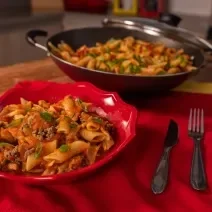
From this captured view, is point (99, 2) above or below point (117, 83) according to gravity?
below

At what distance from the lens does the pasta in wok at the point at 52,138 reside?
685 mm

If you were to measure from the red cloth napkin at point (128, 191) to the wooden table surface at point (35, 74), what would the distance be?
0.46 meters

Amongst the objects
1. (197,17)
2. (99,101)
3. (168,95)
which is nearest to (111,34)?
(168,95)

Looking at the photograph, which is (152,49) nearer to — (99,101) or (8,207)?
(99,101)

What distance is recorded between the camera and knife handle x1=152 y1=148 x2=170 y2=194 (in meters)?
0.70

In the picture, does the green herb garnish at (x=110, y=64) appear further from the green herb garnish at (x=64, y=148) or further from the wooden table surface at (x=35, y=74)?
the green herb garnish at (x=64, y=148)

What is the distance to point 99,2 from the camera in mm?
2705

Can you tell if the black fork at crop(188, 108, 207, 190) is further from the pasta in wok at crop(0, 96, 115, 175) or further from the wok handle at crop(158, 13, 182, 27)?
the wok handle at crop(158, 13, 182, 27)

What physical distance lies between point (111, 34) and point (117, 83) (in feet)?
1.47

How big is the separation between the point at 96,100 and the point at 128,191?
283mm

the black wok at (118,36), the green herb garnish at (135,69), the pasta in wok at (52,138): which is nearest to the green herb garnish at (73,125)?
the pasta in wok at (52,138)

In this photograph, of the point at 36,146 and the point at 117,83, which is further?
the point at 117,83

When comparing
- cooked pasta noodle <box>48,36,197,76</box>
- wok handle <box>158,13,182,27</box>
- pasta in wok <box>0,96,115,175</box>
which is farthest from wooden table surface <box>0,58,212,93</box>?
pasta in wok <box>0,96,115,175</box>

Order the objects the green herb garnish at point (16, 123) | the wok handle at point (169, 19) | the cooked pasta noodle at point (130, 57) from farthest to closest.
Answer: the wok handle at point (169, 19) → the cooked pasta noodle at point (130, 57) → the green herb garnish at point (16, 123)
